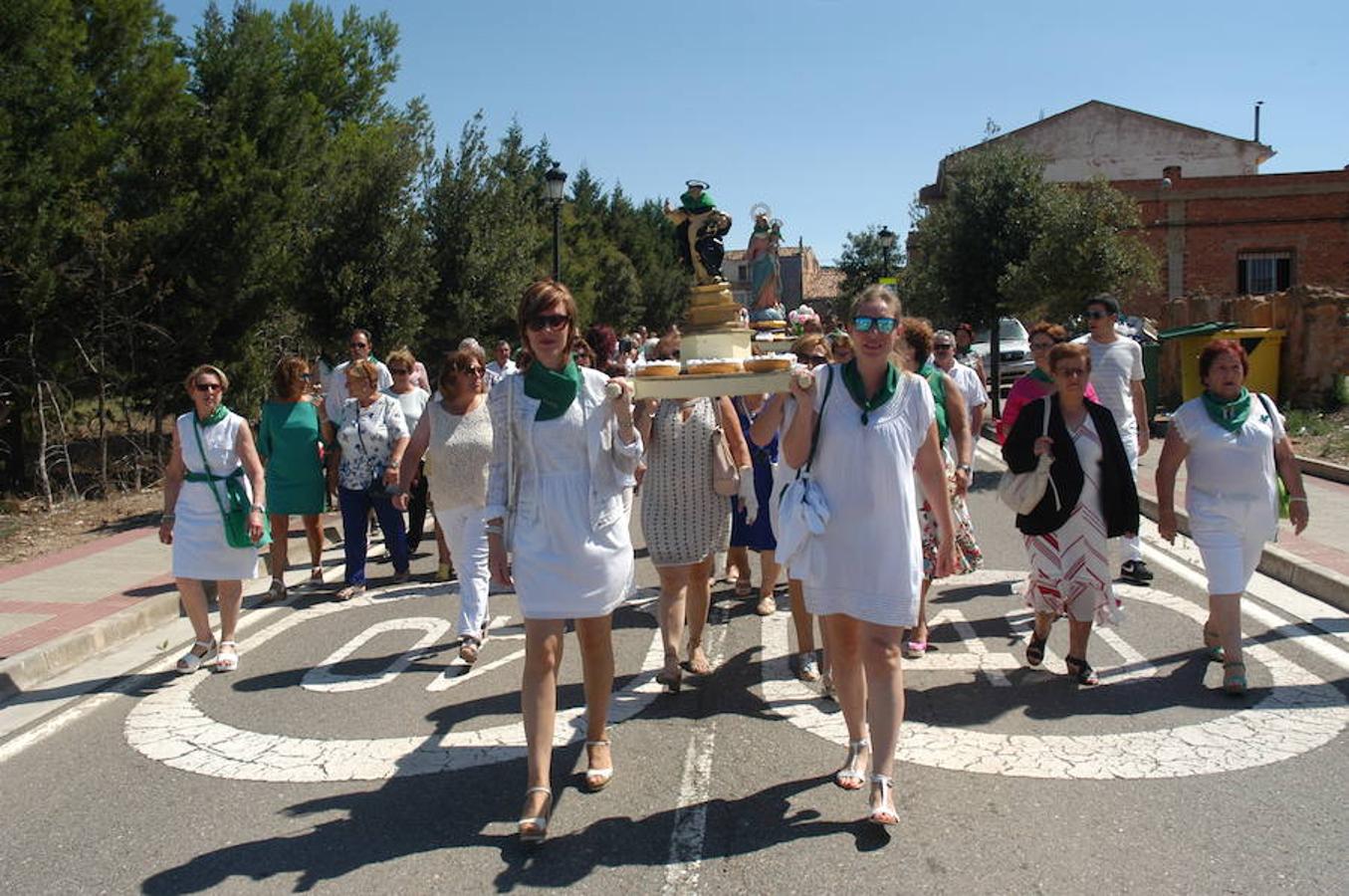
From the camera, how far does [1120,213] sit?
18969 millimetres

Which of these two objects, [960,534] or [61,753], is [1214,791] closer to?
[960,534]

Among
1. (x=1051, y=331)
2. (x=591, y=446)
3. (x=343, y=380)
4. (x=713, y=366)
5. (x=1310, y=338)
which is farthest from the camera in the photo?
(x=1310, y=338)

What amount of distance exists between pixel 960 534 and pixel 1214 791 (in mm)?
2802

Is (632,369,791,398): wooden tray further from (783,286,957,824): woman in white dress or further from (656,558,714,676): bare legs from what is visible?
(656,558,714,676): bare legs

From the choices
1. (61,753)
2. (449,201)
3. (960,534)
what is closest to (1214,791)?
(960,534)

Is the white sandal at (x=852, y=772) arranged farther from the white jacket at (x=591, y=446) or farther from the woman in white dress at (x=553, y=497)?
the white jacket at (x=591, y=446)

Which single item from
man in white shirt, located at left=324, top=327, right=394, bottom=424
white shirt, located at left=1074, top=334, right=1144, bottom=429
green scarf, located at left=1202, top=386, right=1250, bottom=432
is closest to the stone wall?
white shirt, located at left=1074, top=334, right=1144, bottom=429

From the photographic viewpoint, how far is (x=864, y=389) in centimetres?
418

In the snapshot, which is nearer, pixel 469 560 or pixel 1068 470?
pixel 1068 470

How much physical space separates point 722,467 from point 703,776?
5.49 ft

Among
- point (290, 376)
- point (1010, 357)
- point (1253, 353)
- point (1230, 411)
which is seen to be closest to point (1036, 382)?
point (1230, 411)

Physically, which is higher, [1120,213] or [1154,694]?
[1120,213]

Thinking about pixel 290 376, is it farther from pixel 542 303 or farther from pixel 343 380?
pixel 542 303

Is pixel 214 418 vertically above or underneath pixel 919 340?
underneath
